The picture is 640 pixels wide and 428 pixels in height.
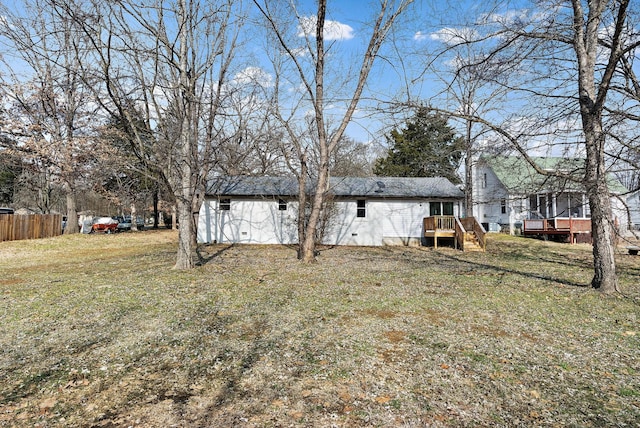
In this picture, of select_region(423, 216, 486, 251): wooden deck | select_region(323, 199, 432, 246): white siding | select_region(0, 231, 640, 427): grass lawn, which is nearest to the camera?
select_region(0, 231, 640, 427): grass lawn

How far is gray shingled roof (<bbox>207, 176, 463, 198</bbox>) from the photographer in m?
18.0

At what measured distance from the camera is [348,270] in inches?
387

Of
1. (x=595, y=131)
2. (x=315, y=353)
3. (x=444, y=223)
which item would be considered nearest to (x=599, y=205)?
(x=595, y=131)

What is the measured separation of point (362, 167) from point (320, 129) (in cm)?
2366

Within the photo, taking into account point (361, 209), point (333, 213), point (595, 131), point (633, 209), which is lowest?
point (633, 209)

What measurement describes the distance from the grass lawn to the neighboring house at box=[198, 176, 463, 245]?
9941 millimetres

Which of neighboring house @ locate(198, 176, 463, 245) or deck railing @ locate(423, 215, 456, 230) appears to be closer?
deck railing @ locate(423, 215, 456, 230)

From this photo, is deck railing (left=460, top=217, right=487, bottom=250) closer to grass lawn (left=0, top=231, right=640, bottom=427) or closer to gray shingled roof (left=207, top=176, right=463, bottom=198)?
gray shingled roof (left=207, top=176, right=463, bottom=198)

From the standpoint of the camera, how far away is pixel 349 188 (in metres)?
18.8

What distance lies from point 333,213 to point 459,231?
6.27m

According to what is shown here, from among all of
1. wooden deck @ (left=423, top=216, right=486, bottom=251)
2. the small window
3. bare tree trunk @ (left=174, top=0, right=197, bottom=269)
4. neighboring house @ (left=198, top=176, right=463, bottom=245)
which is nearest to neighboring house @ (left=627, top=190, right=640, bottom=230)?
wooden deck @ (left=423, top=216, right=486, bottom=251)

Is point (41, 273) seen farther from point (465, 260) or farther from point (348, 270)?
point (465, 260)

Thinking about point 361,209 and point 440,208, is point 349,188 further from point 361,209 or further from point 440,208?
point 440,208

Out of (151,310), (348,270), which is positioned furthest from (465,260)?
(151,310)
